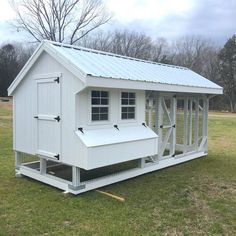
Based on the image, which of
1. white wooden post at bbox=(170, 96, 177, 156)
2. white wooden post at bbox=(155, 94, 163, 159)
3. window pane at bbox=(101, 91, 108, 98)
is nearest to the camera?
window pane at bbox=(101, 91, 108, 98)

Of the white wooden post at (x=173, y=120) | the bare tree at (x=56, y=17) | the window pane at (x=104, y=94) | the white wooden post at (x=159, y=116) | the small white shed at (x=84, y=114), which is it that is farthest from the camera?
the bare tree at (x=56, y=17)

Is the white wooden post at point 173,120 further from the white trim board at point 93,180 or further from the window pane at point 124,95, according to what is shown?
the window pane at point 124,95

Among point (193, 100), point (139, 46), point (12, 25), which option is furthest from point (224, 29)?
point (193, 100)

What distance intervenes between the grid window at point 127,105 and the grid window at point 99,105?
0.47 metres

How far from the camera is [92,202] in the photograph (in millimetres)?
4883

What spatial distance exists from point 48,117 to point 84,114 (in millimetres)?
799

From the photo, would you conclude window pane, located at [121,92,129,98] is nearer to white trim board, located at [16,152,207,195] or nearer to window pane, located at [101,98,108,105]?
window pane, located at [101,98,108,105]

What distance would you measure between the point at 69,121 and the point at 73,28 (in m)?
24.0

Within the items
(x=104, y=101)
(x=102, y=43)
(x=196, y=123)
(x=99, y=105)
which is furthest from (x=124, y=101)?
(x=102, y=43)

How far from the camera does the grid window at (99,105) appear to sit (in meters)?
5.37

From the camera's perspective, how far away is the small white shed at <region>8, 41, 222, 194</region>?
509 centimetres

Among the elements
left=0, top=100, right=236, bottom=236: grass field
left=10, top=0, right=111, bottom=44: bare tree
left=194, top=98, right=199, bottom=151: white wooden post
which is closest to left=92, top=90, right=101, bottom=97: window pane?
left=0, top=100, right=236, bottom=236: grass field

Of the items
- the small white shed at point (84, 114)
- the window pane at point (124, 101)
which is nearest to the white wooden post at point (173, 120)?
the small white shed at point (84, 114)

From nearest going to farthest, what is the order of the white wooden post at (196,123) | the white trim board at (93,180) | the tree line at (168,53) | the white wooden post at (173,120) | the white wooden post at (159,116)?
the white trim board at (93,180) < the white wooden post at (159,116) < the white wooden post at (173,120) < the white wooden post at (196,123) < the tree line at (168,53)
